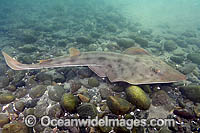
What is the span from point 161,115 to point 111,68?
211 centimetres

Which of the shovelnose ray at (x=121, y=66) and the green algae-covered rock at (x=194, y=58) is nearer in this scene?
the shovelnose ray at (x=121, y=66)

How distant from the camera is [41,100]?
4.04 m

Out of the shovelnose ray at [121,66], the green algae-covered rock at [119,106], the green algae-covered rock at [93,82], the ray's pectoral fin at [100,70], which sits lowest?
the green algae-covered rock at [93,82]

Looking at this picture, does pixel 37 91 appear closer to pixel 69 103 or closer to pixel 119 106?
pixel 69 103

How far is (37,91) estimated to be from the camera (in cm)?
421

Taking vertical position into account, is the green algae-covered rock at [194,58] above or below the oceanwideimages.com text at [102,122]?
above

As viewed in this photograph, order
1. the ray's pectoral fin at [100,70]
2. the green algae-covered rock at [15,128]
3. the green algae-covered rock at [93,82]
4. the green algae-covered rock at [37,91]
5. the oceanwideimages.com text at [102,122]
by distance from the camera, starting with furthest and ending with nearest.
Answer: the green algae-covered rock at [93,82], the ray's pectoral fin at [100,70], the green algae-covered rock at [37,91], the oceanwideimages.com text at [102,122], the green algae-covered rock at [15,128]

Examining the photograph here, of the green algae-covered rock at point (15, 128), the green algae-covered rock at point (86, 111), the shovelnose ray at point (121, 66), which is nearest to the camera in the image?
the green algae-covered rock at point (15, 128)

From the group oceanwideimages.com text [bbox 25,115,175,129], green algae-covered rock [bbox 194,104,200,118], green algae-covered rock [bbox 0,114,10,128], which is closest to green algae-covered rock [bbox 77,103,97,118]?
oceanwideimages.com text [bbox 25,115,175,129]

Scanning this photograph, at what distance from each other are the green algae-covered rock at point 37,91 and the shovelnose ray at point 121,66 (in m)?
0.74

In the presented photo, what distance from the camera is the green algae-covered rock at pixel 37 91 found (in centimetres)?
413

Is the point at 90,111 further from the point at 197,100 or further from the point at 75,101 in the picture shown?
the point at 197,100

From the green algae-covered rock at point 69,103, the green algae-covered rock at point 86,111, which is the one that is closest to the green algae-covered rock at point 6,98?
the green algae-covered rock at point 69,103

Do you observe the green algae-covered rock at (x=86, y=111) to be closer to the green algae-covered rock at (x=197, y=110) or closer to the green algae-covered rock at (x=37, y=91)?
the green algae-covered rock at (x=37, y=91)
